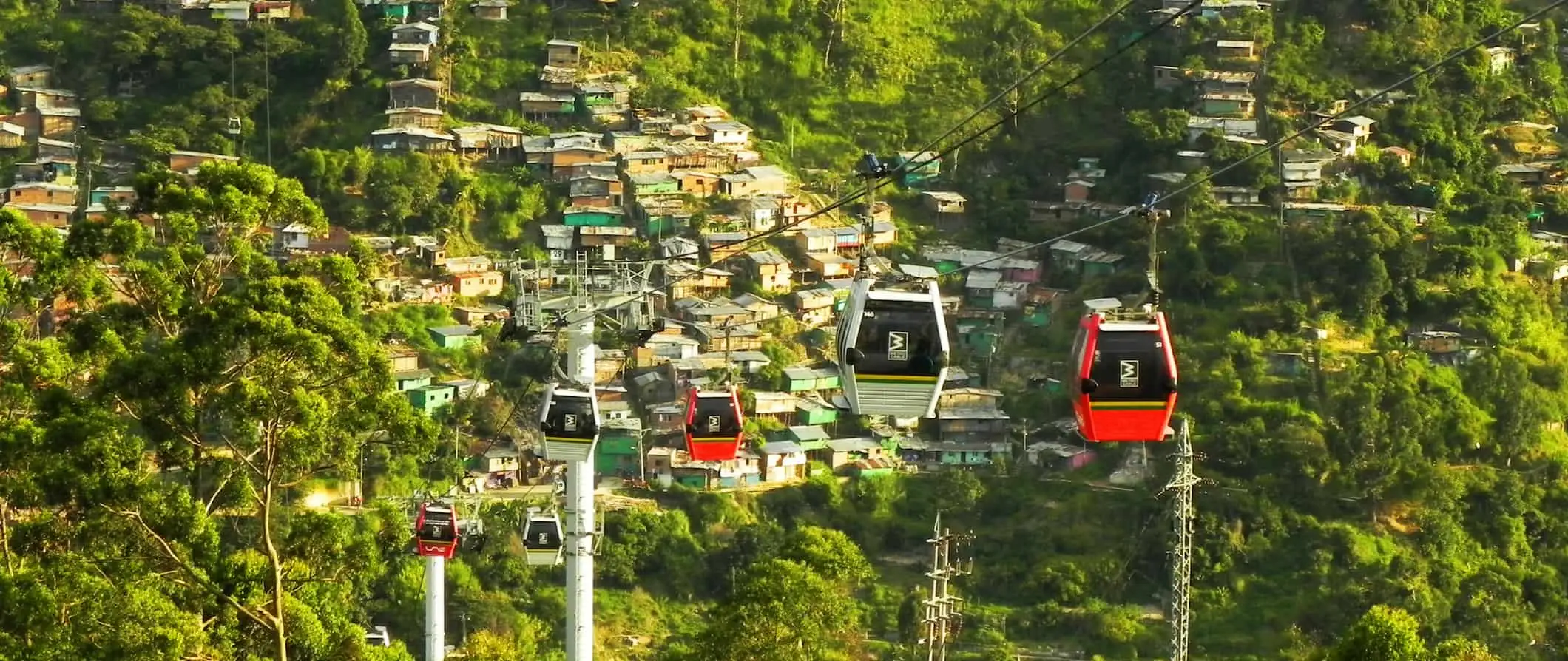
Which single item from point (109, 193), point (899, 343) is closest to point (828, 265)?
point (109, 193)

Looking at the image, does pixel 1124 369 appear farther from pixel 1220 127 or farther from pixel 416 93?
pixel 416 93

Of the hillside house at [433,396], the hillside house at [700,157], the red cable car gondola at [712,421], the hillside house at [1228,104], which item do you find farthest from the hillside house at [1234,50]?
the red cable car gondola at [712,421]

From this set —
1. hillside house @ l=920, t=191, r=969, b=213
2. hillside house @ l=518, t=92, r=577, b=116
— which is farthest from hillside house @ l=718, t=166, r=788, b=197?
hillside house @ l=518, t=92, r=577, b=116

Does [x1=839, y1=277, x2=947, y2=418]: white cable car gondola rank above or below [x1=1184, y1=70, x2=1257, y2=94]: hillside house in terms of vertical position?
below

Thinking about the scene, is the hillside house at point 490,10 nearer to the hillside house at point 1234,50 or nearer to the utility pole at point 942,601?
the hillside house at point 1234,50

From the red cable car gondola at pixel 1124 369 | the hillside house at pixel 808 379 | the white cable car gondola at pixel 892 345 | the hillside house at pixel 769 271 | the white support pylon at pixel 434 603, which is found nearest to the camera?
the red cable car gondola at pixel 1124 369

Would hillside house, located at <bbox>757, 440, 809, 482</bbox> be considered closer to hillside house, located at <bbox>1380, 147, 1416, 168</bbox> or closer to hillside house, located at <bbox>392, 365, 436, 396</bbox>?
hillside house, located at <bbox>392, 365, 436, 396</bbox>

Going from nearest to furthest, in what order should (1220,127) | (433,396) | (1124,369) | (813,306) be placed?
1. (1124,369)
2. (433,396)
3. (813,306)
4. (1220,127)
